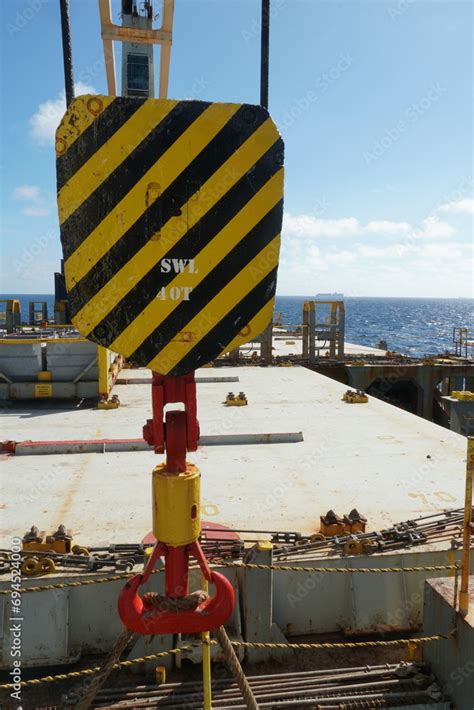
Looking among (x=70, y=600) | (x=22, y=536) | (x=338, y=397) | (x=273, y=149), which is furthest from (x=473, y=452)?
(x=338, y=397)

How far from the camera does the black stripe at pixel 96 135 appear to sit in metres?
2.01

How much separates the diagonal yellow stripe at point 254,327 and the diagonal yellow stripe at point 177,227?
467 millimetres

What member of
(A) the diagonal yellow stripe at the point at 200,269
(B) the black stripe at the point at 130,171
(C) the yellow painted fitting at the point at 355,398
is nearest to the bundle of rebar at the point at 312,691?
(A) the diagonal yellow stripe at the point at 200,269

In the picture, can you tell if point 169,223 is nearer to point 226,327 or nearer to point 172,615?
point 226,327

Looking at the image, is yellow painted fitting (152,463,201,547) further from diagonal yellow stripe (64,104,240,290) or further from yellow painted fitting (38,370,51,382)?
yellow painted fitting (38,370,51,382)

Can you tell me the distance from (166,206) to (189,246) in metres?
0.19

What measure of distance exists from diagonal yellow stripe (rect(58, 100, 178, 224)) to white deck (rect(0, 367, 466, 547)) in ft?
13.0

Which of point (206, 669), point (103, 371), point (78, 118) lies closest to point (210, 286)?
point (78, 118)

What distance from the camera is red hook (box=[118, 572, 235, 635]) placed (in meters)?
2.28

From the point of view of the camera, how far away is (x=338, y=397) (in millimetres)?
11664

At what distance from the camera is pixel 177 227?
6.89 feet

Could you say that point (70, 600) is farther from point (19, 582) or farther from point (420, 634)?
point (420, 634)

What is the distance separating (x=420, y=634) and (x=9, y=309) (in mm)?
17084

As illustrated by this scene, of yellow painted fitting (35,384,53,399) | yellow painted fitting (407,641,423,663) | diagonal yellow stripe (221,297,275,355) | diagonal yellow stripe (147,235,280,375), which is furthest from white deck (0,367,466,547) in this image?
diagonal yellow stripe (221,297,275,355)
